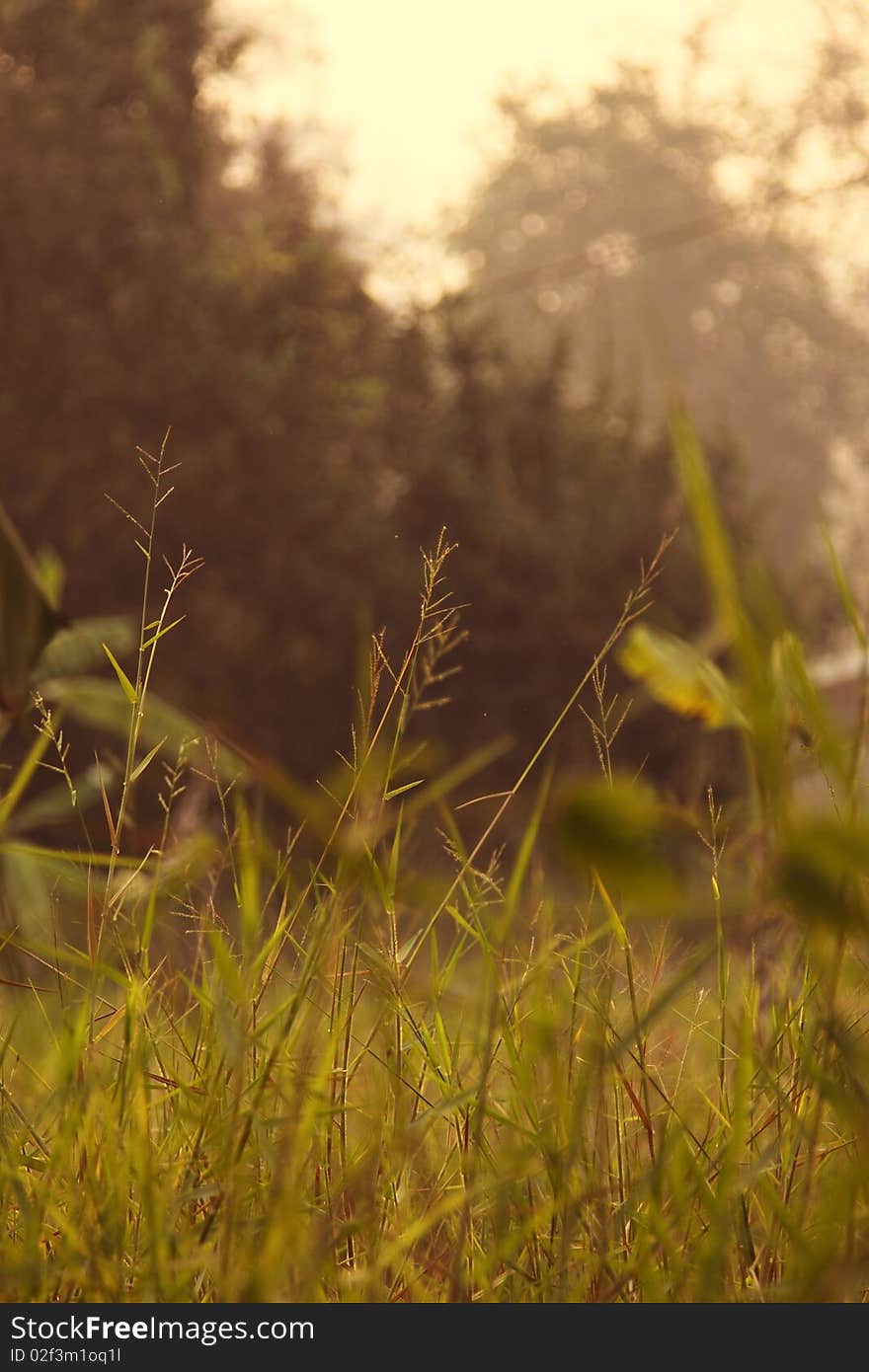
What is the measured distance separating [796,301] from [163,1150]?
31704 millimetres

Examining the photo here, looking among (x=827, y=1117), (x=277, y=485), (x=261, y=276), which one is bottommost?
(x=277, y=485)

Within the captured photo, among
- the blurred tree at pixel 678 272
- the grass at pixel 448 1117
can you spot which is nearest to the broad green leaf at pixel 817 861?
the grass at pixel 448 1117

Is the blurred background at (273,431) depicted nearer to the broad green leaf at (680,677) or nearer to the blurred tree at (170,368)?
the blurred tree at (170,368)

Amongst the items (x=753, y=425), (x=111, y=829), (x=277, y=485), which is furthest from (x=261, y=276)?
(x=753, y=425)

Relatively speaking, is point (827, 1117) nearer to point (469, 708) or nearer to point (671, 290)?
point (469, 708)

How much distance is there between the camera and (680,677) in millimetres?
436

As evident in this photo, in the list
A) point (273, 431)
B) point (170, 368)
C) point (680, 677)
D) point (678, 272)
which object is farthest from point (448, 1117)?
point (678, 272)

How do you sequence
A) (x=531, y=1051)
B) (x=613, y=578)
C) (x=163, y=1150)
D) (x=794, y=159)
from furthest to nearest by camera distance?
(x=794, y=159), (x=613, y=578), (x=163, y=1150), (x=531, y=1051)

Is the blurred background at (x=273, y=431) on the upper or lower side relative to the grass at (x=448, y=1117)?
lower

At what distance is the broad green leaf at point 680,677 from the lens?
17.3 inches

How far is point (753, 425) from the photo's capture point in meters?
30.9

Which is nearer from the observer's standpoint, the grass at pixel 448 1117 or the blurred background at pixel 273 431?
→ the grass at pixel 448 1117

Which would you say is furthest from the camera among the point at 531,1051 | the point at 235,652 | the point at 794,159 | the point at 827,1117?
the point at 794,159

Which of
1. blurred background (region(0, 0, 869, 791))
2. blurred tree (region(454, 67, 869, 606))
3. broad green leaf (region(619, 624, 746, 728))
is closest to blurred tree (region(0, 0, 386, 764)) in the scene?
blurred background (region(0, 0, 869, 791))
